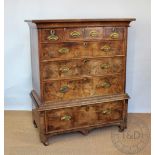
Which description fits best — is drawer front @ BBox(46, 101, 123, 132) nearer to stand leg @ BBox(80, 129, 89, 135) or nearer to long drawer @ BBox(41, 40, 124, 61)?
stand leg @ BBox(80, 129, 89, 135)

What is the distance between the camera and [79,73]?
7.49 feet

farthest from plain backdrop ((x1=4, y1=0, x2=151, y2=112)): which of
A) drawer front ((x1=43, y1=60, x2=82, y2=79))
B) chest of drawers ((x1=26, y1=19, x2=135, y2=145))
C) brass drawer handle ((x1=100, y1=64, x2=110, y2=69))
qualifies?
drawer front ((x1=43, y1=60, x2=82, y2=79))

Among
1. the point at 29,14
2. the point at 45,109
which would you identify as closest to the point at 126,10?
the point at 29,14

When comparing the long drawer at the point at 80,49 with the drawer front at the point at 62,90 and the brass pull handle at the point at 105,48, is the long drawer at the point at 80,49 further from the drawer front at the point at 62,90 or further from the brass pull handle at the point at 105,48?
the drawer front at the point at 62,90

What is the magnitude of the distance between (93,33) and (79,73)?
40cm

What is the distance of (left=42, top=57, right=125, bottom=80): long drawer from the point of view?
218 cm

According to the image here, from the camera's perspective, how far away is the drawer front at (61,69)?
7.11 feet

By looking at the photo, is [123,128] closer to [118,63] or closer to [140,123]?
[140,123]

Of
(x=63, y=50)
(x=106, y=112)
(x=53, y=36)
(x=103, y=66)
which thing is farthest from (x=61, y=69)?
(x=106, y=112)

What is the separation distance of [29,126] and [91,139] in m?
0.75

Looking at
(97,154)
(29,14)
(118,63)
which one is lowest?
(97,154)

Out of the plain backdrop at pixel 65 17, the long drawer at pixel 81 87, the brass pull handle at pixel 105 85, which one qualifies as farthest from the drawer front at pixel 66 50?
the plain backdrop at pixel 65 17

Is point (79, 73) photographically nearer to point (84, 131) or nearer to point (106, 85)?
point (106, 85)

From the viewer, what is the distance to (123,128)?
2.54m
